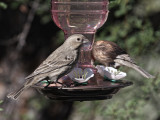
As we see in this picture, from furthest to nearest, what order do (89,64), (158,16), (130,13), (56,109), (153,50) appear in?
(56,109) → (158,16) → (130,13) → (153,50) → (89,64)

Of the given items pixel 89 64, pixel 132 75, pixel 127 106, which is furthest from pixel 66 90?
pixel 132 75

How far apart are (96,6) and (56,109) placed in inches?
165

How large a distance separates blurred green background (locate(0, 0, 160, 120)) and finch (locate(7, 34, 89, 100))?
1779 mm

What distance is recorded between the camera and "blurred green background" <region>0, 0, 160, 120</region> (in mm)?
6012

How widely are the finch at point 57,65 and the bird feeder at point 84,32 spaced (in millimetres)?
109

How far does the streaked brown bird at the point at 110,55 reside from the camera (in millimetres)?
4473

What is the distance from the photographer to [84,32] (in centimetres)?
451

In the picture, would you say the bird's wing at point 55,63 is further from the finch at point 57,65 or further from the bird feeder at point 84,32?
the bird feeder at point 84,32

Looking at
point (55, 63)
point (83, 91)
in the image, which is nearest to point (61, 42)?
point (55, 63)

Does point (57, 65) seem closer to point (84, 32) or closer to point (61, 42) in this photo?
point (84, 32)

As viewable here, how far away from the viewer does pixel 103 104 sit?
6.53 metres

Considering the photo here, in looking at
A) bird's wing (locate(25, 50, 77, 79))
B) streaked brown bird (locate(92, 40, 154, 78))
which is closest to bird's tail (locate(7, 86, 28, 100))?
bird's wing (locate(25, 50, 77, 79))

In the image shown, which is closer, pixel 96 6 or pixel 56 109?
pixel 96 6

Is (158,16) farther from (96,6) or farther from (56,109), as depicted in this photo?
(96,6)
